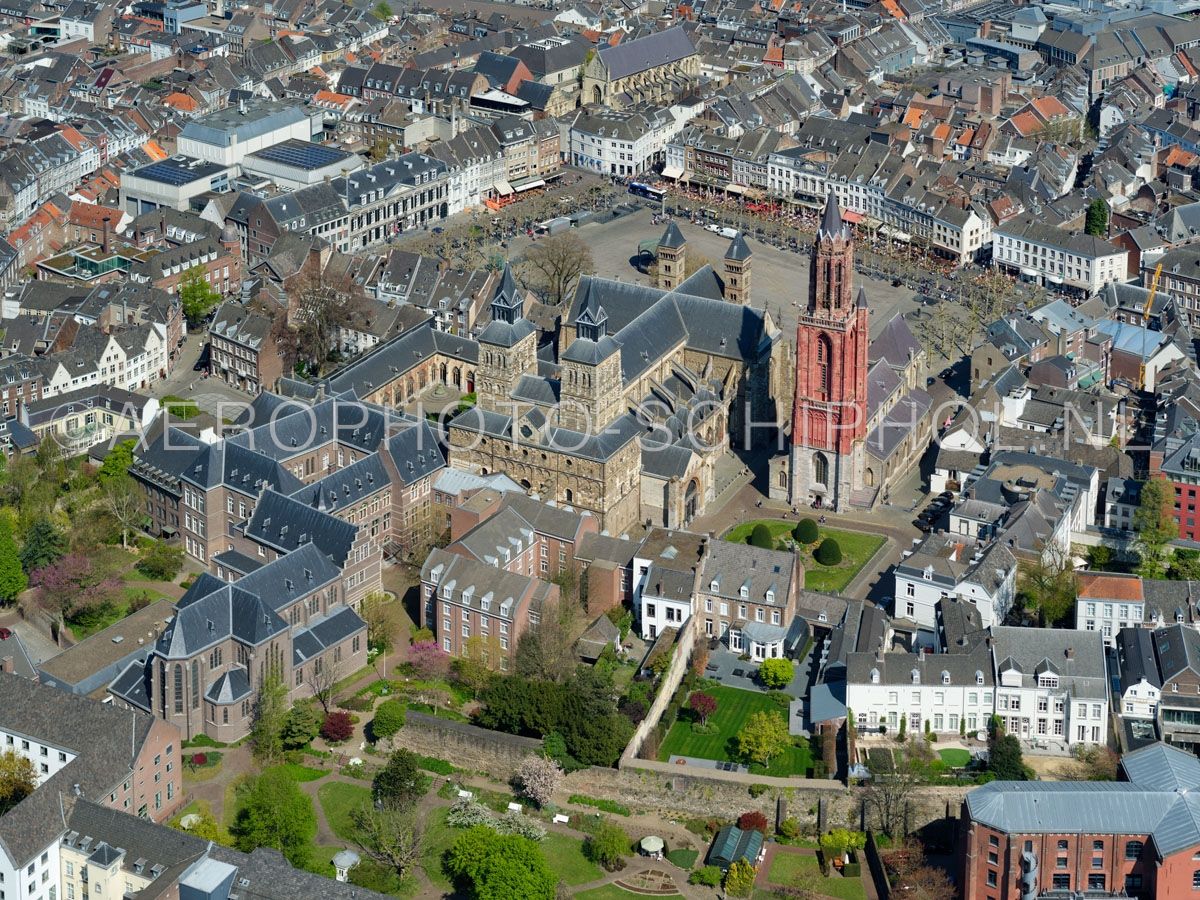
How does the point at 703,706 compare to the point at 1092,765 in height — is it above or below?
below

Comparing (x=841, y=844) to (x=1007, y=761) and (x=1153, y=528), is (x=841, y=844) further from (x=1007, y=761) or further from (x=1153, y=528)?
(x=1153, y=528)

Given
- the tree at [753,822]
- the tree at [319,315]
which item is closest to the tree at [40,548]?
the tree at [319,315]

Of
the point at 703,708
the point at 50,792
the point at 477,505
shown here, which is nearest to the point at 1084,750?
the point at 703,708

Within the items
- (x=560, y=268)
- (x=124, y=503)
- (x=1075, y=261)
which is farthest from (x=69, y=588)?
(x=1075, y=261)

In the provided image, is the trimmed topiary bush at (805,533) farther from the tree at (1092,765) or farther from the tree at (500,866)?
the tree at (500,866)

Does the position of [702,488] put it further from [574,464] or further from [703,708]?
[703,708]

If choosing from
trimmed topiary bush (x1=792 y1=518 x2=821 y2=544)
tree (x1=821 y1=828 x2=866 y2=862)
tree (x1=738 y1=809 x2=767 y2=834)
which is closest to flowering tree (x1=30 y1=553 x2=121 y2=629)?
tree (x1=738 y1=809 x2=767 y2=834)

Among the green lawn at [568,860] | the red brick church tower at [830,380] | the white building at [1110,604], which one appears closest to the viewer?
the green lawn at [568,860]
